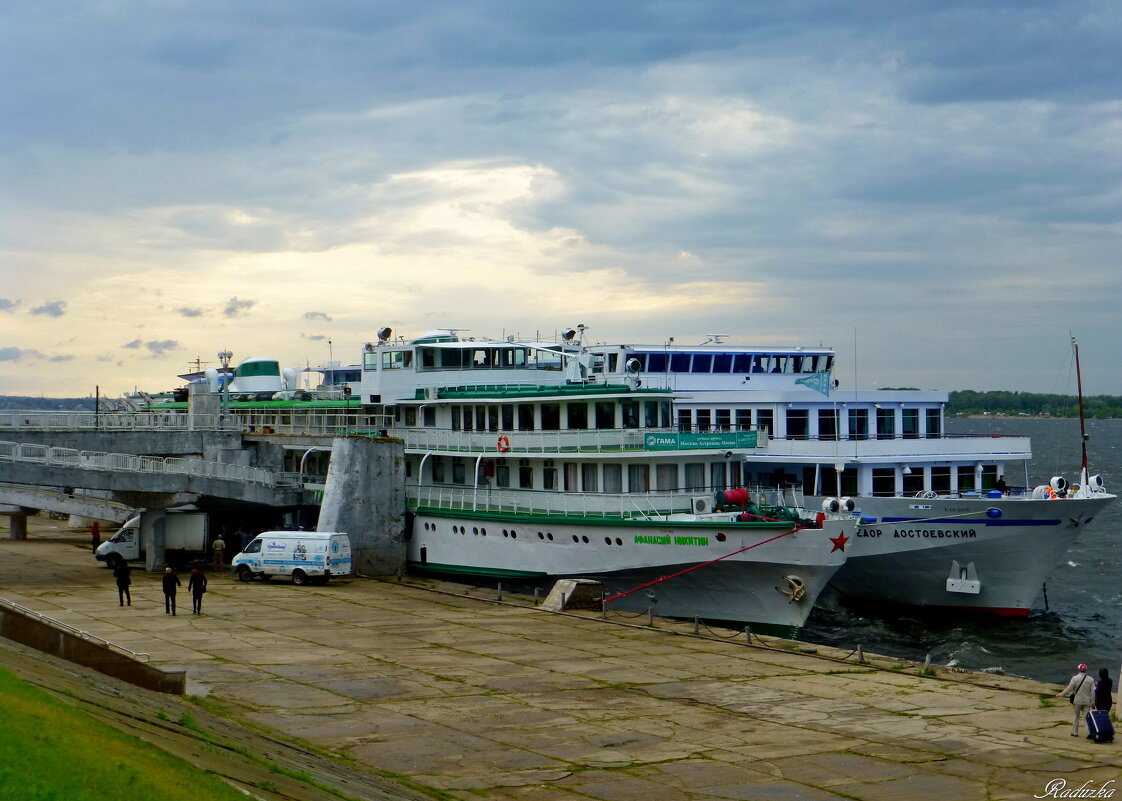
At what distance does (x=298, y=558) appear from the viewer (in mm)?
37656

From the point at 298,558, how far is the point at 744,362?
19.6 metres

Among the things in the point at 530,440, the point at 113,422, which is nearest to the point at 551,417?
the point at 530,440

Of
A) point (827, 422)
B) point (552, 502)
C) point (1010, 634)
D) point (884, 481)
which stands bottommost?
point (1010, 634)

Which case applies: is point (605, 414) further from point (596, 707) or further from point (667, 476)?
point (596, 707)

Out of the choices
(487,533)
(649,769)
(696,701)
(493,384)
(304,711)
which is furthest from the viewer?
(493,384)

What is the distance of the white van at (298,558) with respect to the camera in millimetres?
37438

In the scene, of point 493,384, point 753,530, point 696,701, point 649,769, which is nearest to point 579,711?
point 696,701

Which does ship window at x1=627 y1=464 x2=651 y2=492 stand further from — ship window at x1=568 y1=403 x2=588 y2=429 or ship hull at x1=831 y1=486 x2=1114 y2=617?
ship hull at x1=831 y1=486 x2=1114 y2=617

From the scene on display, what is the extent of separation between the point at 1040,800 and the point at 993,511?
21.7 metres

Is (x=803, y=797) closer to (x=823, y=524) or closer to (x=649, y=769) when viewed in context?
(x=649, y=769)

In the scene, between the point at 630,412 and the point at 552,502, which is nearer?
the point at 630,412

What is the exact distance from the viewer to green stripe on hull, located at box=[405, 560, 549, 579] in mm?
38000

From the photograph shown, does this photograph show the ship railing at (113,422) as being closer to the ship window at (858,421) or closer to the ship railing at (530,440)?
the ship railing at (530,440)

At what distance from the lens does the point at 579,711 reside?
20391mm
